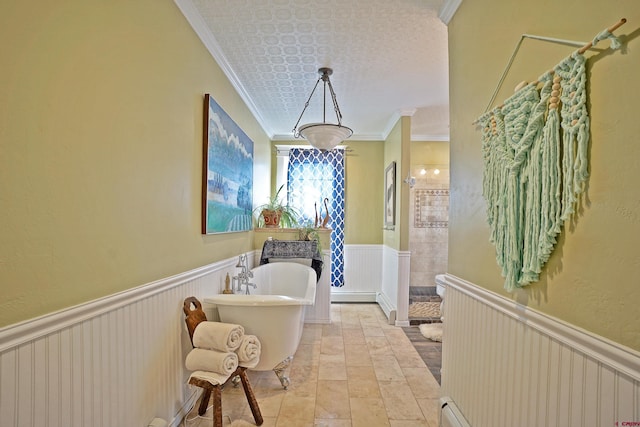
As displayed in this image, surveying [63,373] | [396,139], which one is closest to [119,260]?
[63,373]

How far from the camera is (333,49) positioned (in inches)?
87.0

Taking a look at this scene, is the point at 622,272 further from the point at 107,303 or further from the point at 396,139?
the point at 396,139

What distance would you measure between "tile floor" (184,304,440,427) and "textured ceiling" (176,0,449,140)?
2549 mm

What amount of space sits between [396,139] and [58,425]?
376cm

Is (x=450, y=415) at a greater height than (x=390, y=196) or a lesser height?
lesser

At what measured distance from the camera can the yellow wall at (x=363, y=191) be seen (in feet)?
15.0

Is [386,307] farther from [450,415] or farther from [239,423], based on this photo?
[239,423]

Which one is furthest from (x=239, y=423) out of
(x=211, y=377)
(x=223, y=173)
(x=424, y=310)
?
(x=424, y=310)

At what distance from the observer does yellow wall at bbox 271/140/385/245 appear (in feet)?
15.0

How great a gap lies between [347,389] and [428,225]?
10.7 feet

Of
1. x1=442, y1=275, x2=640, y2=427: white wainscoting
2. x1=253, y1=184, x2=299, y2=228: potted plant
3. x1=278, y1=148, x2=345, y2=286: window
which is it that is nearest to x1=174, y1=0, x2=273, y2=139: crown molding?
x1=253, y1=184, x2=299, y2=228: potted plant

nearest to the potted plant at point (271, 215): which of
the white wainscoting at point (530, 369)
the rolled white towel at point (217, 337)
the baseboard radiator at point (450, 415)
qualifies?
the rolled white towel at point (217, 337)

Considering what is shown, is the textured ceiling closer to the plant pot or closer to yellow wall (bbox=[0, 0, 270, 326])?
yellow wall (bbox=[0, 0, 270, 326])

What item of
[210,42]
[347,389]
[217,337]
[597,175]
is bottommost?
[347,389]
